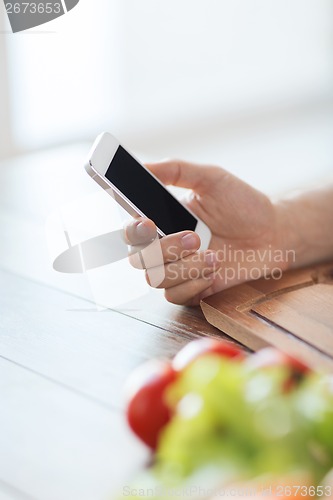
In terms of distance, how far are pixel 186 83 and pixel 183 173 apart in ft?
10.6

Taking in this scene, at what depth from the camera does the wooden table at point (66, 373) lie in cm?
81

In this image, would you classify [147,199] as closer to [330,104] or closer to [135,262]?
[135,262]

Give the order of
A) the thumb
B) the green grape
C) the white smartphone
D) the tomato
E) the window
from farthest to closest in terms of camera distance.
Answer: the window < the thumb < the white smartphone < the tomato < the green grape

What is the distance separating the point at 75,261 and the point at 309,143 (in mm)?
2103

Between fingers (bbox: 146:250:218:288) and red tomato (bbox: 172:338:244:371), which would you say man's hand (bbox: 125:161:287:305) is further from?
red tomato (bbox: 172:338:244:371)

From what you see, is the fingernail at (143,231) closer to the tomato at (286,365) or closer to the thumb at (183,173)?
the thumb at (183,173)

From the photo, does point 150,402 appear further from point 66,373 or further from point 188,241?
point 188,241

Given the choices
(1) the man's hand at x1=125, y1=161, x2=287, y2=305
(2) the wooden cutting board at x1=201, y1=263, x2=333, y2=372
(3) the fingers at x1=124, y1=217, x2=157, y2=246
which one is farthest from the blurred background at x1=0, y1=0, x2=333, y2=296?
(3) the fingers at x1=124, y1=217, x2=157, y2=246

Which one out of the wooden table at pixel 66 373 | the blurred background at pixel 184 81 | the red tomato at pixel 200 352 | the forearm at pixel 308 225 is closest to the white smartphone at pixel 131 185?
the wooden table at pixel 66 373

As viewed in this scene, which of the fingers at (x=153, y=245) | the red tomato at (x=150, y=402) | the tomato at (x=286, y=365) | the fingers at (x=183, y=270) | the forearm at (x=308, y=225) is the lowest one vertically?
the forearm at (x=308, y=225)

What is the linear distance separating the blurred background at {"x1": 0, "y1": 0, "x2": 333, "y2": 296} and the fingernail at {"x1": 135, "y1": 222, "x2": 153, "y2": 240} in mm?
1342

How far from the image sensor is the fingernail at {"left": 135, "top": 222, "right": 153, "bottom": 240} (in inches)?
47.9

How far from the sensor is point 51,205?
176 cm

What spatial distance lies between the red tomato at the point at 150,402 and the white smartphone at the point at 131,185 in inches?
18.6
